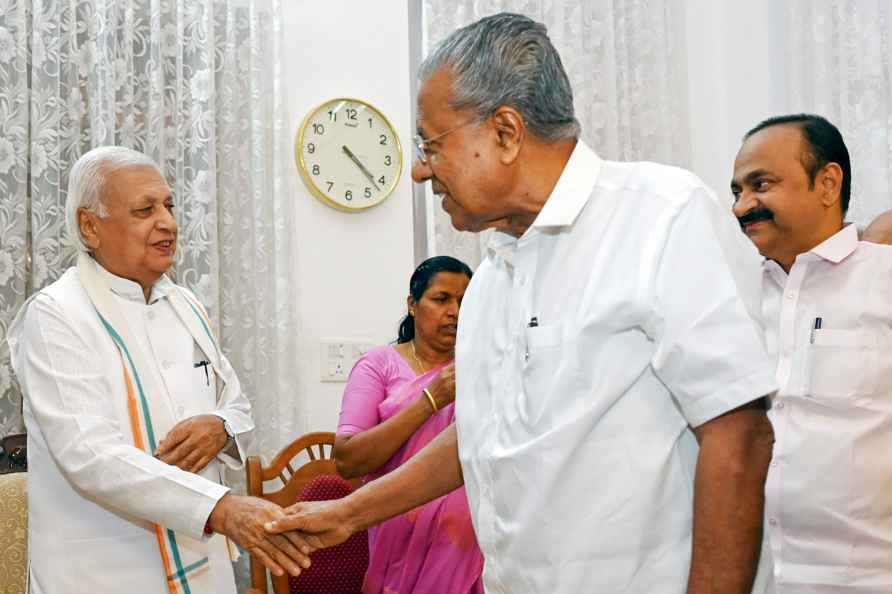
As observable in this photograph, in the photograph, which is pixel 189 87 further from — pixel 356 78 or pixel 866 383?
pixel 866 383

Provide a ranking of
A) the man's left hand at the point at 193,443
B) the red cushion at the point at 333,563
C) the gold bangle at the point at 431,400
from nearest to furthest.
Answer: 1. the man's left hand at the point at 193,443
2. the gold bangle at the point at 431,400
3. the red cushion at the point at 333,563

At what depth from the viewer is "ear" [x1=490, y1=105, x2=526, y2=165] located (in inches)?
56.1

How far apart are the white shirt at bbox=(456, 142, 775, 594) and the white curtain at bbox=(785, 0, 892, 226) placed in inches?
Result: 102

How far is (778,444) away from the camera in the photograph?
213cm

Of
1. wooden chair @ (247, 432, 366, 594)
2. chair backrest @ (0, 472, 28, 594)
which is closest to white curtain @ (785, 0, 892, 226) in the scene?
wooden chair @ (247, 432, 366, 594)

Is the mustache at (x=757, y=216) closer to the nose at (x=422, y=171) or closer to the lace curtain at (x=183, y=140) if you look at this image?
the nose at (x=422, y=171)

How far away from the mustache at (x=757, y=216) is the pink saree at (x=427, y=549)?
938 mm

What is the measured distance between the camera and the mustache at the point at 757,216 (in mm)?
2289

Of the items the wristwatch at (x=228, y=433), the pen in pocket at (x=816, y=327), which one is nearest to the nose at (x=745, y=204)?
the pen in pocket at (x=816, y=327)

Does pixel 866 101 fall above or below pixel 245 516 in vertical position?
above

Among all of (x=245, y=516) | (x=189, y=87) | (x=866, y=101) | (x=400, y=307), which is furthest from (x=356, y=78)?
(x=245, y=516)

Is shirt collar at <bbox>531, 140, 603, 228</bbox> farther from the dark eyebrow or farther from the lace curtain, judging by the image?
the lace curtain

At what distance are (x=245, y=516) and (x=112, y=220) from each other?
764 millimetres

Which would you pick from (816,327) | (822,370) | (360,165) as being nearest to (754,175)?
(816,327)
